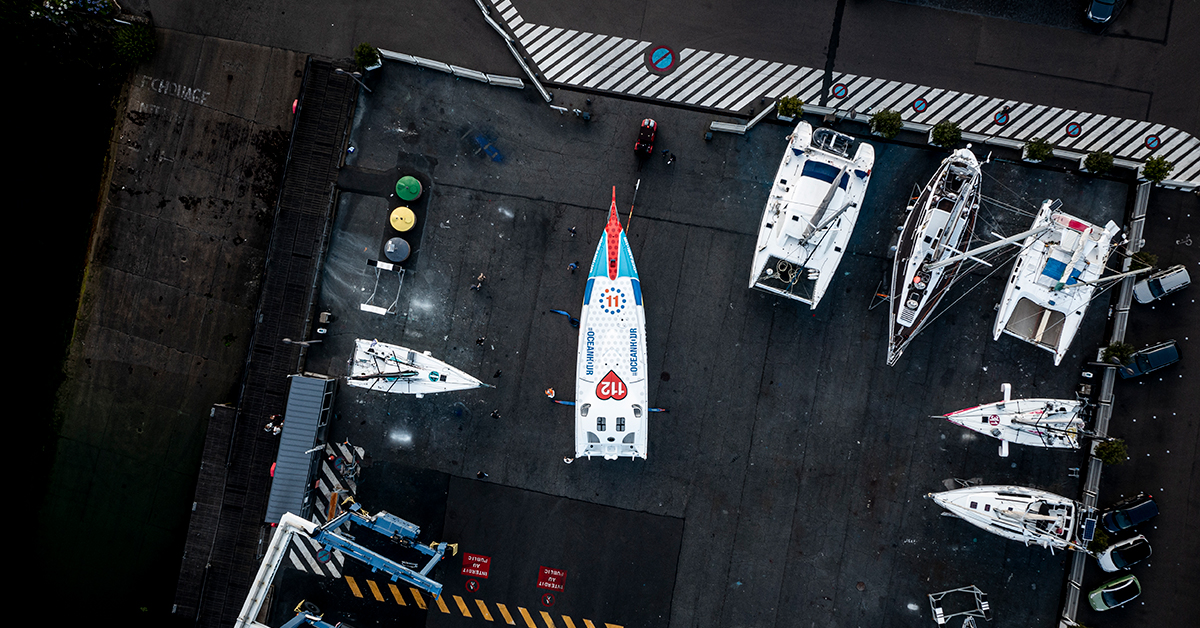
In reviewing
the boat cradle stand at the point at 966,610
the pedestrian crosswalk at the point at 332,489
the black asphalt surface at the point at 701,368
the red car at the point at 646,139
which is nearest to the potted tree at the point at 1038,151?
the black asphalt surface at the point at 701,368

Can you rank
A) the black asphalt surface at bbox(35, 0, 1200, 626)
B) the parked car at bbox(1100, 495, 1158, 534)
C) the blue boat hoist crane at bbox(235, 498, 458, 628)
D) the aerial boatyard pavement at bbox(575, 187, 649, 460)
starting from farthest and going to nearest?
the black asphalt surface at bbox(35, 0, 1200, 626) < the aerial boatyard pavement at bbox(575, 187, 649, 460) < the parked car at bbox(1100, 495, 1158, 534) < the blue boat hoist crane at bbox(235, 498, 458, 628)

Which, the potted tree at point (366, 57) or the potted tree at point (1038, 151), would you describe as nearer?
the potted tree at point (1038, 151)

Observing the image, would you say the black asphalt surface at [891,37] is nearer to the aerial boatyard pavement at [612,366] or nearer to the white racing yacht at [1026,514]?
the aerial boatyard pavement at [612,366]

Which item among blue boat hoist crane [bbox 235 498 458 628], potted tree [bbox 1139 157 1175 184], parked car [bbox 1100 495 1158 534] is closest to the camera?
blue boat hoist crane [bbox 235 498 458 628]

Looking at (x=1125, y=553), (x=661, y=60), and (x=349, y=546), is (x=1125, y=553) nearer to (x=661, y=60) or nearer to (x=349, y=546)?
(x=661, y=60)

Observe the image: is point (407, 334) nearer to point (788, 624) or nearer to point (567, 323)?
point (567, 323)

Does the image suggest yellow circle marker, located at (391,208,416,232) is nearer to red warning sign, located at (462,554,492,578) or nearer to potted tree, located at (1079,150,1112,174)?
red warning sign, located at (462,554,492,578)

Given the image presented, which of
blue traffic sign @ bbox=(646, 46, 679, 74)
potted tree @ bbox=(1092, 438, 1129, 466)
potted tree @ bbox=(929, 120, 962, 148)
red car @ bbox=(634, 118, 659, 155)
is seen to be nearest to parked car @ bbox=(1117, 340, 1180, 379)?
potted tree @ bbox=(1092, 438, 1129, 466)
